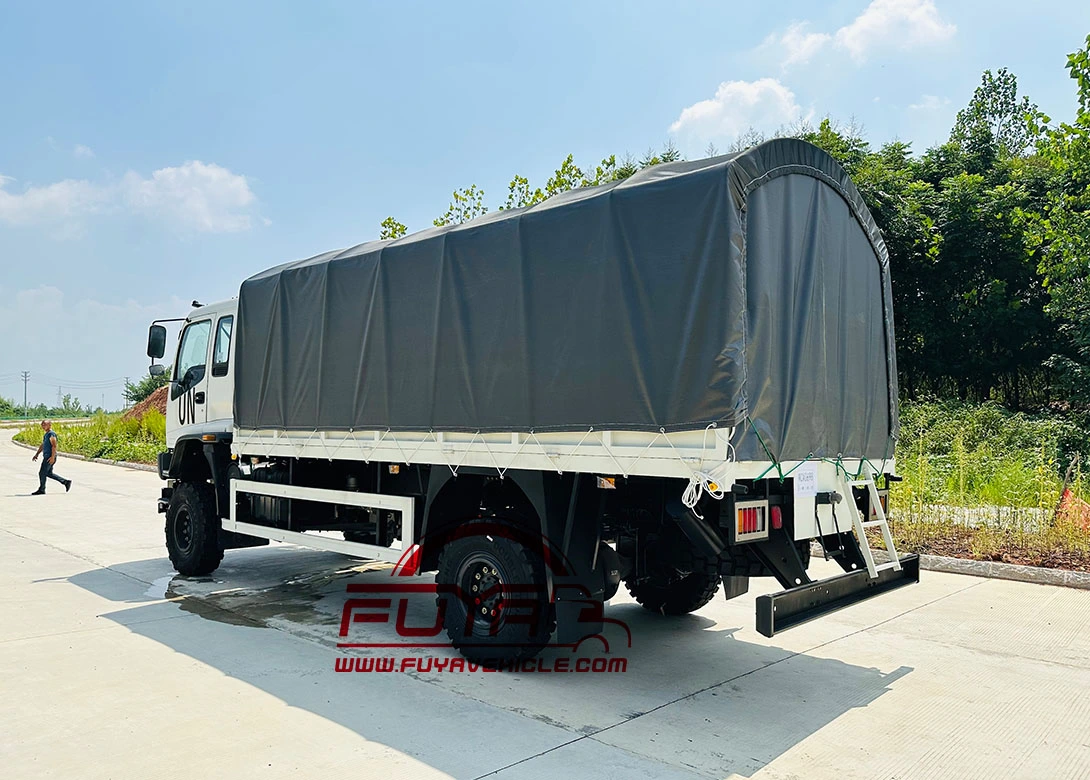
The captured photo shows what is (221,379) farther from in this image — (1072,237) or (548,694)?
(1072,237)

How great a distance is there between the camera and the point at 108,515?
14.4 metres

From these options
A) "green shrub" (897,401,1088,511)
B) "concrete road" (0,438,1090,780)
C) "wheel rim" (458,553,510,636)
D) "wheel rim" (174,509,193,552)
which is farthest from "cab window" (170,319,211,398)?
"green shrub" (897,401,1088,511)

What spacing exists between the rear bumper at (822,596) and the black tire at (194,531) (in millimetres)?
6232

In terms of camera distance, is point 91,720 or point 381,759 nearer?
point 381,759

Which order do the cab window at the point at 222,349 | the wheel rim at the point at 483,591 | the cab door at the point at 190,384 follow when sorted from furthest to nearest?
the cab door at the point at 190,384
the cab window at the point at 222,349
the wheel rim at the point at 483,591

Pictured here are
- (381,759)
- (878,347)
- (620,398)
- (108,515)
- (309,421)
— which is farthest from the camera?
(108,515)

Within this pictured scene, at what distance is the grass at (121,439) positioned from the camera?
28516 millimetres

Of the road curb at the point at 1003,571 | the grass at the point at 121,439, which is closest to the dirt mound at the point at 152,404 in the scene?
the grass at the point at 121,439

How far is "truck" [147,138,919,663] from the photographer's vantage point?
4773mm

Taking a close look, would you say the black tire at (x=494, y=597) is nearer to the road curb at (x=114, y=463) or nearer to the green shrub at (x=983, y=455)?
the green shrub at (x=983, y=455)

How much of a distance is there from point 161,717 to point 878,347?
18.6ft

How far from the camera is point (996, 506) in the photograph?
10.7 m

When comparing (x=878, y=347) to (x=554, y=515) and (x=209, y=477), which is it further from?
(x=209, y=477)

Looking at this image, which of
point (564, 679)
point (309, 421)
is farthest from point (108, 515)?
point (564, 679)
